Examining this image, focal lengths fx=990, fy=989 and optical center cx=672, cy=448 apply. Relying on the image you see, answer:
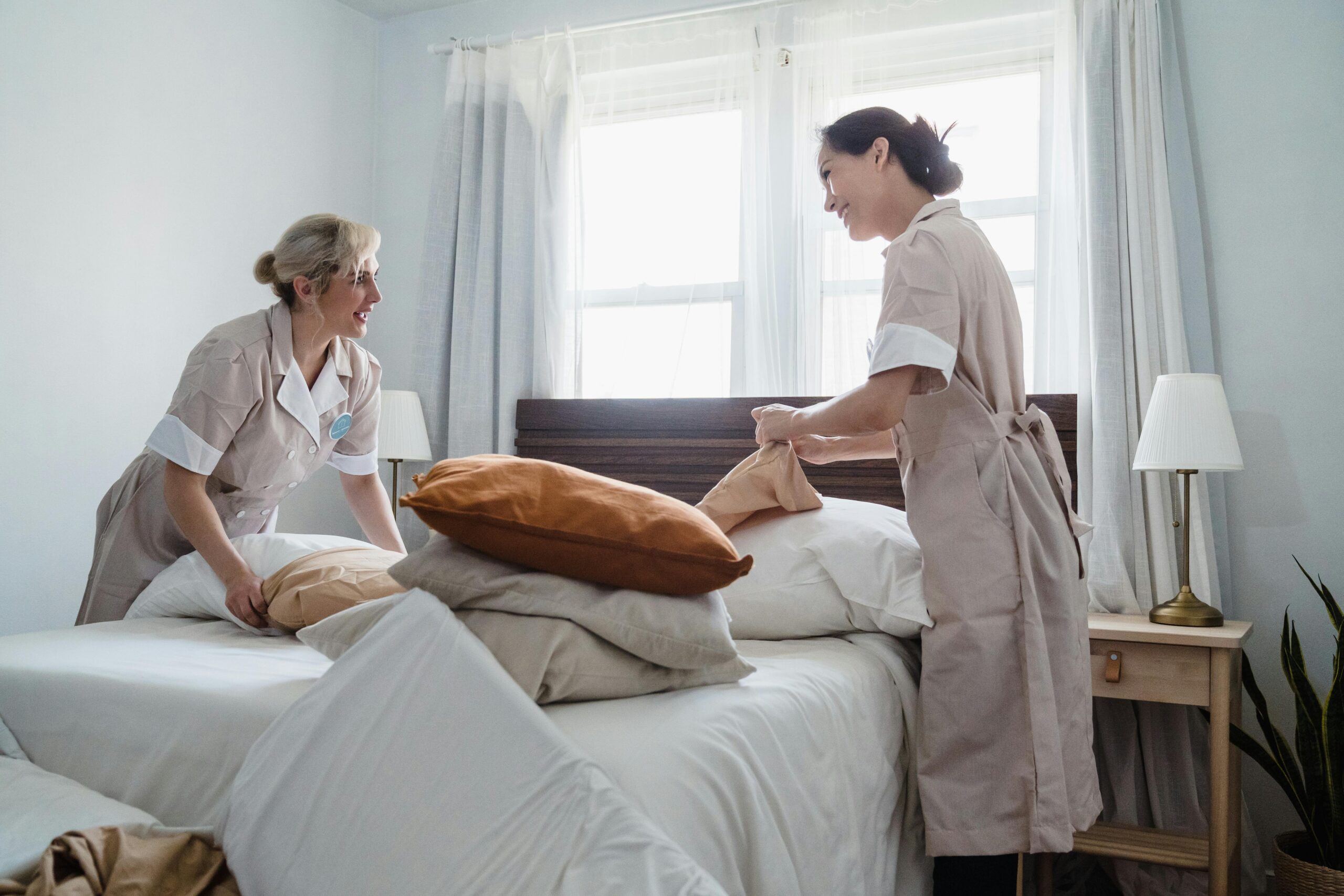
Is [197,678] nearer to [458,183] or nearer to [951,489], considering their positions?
[951,489]

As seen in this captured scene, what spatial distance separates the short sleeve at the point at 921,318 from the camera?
143 cm

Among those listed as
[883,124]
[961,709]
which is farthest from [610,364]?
[961,709]

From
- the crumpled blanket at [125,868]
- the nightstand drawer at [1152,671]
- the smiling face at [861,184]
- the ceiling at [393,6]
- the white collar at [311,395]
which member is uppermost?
the ceiling at [393,6]

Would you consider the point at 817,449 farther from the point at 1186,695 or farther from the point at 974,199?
the point at 974,199

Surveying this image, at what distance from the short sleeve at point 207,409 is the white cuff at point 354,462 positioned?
402 millimetres

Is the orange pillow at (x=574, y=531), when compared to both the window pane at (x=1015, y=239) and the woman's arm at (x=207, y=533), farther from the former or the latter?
the window pane at (x=1015, y=239)

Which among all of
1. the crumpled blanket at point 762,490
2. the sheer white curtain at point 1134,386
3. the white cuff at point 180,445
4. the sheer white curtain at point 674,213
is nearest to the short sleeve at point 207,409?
the white cuff at point 180,445

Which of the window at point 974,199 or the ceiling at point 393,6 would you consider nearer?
the window at point 974,199

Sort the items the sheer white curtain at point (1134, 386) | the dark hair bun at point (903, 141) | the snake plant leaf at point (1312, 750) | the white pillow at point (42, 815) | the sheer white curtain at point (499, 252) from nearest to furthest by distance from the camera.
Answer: the white pillow at point (42, 815) < the dark hair bun at point (903, 141) < the snake plant leaf at point (1312, 750) < the sheer white curtain at point (1134, 386) < the sheer white curtain at point (499, 252)

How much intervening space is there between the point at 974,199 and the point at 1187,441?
980 millimetres

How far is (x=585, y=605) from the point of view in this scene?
Answer: 46.3 inches

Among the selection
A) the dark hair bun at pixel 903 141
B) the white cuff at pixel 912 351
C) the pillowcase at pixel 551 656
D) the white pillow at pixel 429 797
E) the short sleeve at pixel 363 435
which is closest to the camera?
the white pillow at pixel 429 797

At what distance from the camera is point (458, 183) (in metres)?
3.28

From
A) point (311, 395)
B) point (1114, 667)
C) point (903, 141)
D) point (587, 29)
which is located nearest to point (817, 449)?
point (903, 141)
